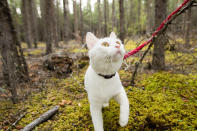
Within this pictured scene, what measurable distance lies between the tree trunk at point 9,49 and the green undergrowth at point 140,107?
0.64m

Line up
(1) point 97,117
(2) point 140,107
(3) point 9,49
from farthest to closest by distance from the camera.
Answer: (3) point 9,49 → (2) point 140,107 → (1) point 97,117

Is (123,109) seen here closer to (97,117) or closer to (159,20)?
(97,117)

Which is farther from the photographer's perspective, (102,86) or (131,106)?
(131,106)

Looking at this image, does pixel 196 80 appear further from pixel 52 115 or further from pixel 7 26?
pixel 7 26

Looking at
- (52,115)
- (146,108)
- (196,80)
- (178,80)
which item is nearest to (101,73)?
(146,108)

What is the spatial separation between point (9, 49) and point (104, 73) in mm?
2785

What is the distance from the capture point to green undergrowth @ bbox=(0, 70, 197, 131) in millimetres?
1797

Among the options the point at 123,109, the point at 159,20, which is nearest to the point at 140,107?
the point at 123,109

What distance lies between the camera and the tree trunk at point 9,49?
8.01 feet

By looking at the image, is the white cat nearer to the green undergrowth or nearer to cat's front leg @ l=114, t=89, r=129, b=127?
cat's front leg @ l=114, t=89, r=129, b=127

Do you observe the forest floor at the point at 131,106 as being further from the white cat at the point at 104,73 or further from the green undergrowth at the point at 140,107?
the white cat at the point at 104,73

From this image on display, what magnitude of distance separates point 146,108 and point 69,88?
2.02 meters

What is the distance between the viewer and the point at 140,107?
2127 millimetres

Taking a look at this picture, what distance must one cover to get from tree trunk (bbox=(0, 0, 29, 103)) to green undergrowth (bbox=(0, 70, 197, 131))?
2.09ft
